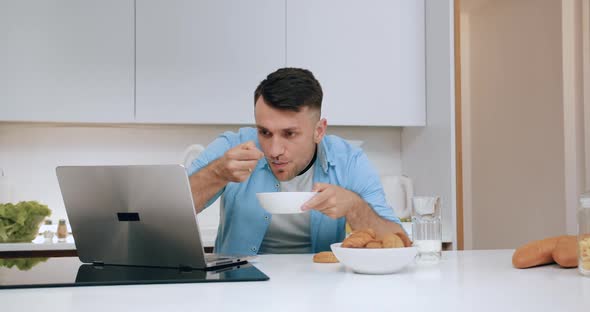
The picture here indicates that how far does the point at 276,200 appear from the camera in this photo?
1435 millimetres

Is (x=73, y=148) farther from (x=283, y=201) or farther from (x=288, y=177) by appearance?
(x=283, y=201)

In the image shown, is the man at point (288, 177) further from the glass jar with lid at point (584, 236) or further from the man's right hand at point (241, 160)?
the glass jar with lid at point (584, 236)

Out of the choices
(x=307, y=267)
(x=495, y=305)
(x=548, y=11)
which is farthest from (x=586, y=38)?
(x=495, y=305)

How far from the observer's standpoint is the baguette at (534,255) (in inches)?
55.8

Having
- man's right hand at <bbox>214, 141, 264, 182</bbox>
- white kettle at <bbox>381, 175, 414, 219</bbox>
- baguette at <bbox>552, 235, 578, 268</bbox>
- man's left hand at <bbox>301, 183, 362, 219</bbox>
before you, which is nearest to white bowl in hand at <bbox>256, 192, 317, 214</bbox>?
man's left hand at <bbox>301, 183, 362, 219</bbox>

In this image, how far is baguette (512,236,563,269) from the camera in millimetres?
1417

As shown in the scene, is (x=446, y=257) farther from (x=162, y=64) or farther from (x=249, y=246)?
(x=162, y=64)

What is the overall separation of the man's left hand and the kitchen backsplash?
163 cm

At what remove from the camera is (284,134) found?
204cm

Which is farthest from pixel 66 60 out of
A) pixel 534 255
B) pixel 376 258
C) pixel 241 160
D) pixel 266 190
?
pixel 534 255

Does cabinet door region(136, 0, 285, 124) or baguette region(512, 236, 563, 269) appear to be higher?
cabinet door region(136, 0, 285, 124)

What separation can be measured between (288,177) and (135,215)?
85 centimetres

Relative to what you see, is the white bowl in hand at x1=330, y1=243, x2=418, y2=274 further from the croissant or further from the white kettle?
the white kettle

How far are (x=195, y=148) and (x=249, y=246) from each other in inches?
41.6
